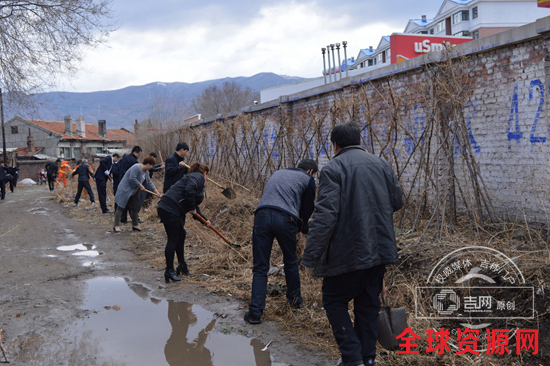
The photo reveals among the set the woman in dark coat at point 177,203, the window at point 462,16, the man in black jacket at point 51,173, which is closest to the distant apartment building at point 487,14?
the window at point 462,16

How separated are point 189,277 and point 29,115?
10.5 metres

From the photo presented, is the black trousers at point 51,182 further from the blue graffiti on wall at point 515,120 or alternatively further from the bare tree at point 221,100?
the bare tree at point 221,100

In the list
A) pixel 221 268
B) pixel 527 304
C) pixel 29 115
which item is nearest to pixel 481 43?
pixel 527 304

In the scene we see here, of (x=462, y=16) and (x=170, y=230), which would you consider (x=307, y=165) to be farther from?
Result: (x=462, y=16)

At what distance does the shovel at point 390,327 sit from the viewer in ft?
11.0

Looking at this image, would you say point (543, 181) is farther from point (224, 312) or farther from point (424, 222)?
point (224, 312)

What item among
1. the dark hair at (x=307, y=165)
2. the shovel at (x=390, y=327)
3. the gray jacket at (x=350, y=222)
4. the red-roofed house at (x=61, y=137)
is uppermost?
the red-roofed house at (x=61, y=137)

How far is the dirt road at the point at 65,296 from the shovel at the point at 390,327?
0.50 meters

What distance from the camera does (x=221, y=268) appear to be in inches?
255

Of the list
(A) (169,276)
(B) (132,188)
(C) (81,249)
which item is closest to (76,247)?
(C) (81,249)

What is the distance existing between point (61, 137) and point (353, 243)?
48.8 metres

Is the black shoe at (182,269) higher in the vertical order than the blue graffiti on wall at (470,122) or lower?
lower

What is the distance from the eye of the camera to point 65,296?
544 cm

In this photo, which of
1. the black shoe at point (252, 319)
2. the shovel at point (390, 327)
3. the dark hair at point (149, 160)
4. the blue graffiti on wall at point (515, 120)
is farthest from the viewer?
the dark hair at point (149, 160)
